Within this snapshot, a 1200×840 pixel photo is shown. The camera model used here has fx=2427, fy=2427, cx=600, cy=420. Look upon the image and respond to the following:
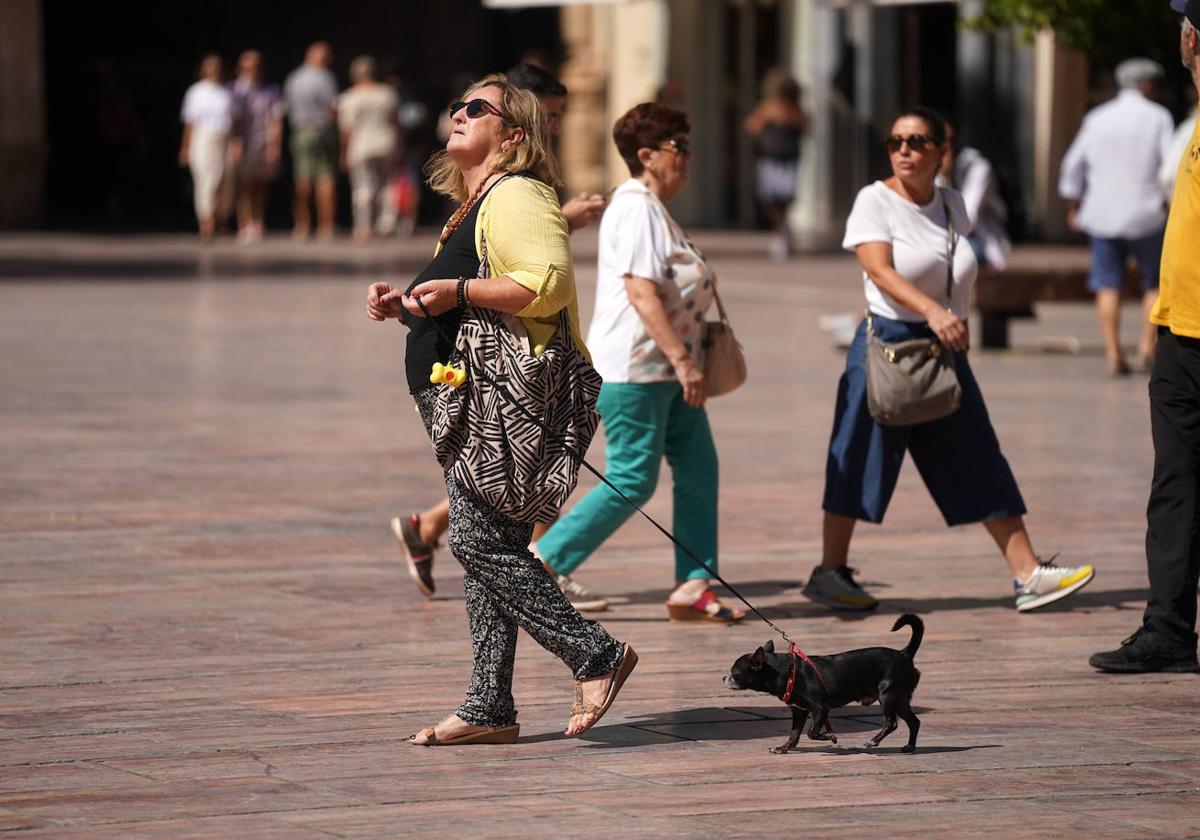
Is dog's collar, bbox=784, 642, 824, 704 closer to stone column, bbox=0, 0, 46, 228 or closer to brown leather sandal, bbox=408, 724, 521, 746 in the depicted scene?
brown leather sandal, bbox=408, 724, 521, 746

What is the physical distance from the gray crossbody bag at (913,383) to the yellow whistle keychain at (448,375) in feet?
7.64

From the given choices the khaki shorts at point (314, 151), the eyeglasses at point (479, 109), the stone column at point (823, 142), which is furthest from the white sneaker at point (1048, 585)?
the khaki shorts at point (314, 151)

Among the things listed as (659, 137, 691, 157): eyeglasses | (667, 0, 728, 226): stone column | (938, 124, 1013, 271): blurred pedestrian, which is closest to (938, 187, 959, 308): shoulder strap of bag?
(659, 137, 691, 157): eyeglasses

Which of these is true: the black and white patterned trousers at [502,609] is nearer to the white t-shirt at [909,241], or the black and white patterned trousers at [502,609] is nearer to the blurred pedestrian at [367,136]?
the white t-shirt at [909,241]

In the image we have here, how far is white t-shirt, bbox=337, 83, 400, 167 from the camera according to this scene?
2823cm

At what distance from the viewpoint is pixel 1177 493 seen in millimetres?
6996

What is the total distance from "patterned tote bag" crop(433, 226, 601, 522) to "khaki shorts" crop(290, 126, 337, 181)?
23253 mm

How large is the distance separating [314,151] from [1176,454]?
892 inches

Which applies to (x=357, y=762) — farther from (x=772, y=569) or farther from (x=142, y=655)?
(x=772, y=569)

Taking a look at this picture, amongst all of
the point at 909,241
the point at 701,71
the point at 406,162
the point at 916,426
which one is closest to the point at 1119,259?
the point at 916,426

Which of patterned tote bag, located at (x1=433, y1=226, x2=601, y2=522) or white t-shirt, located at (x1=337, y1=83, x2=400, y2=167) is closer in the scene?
patterned tote bag, located at (x1=433, y1=226, x2=601, y2=522)

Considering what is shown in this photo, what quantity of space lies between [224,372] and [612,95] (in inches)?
696

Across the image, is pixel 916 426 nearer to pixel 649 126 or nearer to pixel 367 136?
pixel 649 126

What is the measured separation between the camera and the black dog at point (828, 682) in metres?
5.76
